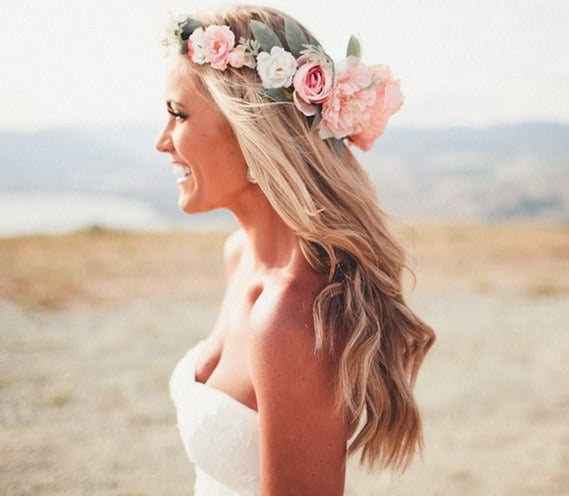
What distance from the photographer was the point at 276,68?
→ 2084mm

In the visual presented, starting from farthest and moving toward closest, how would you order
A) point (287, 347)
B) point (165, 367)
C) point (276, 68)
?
point (165, 367) → point (276, 68) → point (287, 347)

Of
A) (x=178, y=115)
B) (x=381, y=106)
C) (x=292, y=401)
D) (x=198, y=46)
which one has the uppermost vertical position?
(x=198, y=46)

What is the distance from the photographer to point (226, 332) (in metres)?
2.46

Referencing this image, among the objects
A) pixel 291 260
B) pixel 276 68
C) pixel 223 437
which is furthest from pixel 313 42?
pixel 223 437

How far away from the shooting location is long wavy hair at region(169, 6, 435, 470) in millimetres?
2039

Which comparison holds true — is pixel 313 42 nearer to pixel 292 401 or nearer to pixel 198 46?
pixel 198 46

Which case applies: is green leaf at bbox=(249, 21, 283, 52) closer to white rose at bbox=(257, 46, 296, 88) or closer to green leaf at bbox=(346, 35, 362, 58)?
white rose at bbox=(257, 46, 296, 88)

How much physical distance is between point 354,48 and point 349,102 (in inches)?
8.8

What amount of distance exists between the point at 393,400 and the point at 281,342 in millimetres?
637

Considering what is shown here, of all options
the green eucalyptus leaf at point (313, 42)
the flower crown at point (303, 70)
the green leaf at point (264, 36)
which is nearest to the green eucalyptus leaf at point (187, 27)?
the flower crown at point (303, 70)

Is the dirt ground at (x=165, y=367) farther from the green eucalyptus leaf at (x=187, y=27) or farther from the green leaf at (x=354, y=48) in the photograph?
the green eucalyptus leaf at (x=187, y=27)

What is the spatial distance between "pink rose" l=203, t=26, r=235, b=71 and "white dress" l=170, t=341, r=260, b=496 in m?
1.12

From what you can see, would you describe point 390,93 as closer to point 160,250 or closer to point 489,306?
point 489,306

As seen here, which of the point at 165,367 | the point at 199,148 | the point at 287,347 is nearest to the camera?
the point at 287,347
